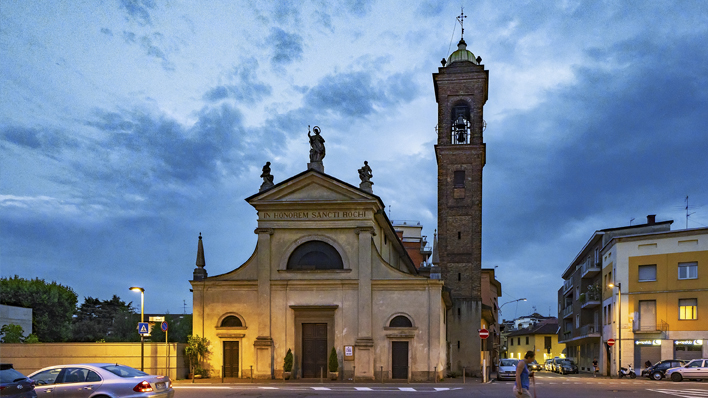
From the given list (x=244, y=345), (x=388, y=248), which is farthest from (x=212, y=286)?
(x=388, y=248)

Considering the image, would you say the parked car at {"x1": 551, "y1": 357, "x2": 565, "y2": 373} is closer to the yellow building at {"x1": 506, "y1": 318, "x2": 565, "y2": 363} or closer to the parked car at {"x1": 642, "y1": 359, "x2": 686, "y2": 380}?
the parked car at {"x1": 642, "y1": 359, "x2": 686, "y2": 380}

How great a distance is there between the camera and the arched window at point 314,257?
3591 centimetres

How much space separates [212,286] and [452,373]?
1692 cm

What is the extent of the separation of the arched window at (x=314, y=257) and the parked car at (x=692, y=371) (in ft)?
65.4

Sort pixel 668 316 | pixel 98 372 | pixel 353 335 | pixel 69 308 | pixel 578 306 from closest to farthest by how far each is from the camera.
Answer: pixel 98 372 < pixel 353 335 < pixel 668 316 < pixel 578 306 < pixel 69 308

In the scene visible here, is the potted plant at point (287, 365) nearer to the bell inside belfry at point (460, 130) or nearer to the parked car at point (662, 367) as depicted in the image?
the bell inside belfry at point (460, 130)

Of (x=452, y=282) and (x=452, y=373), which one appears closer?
(x=452, y=373)

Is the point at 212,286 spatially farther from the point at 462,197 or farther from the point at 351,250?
the point at 462,197

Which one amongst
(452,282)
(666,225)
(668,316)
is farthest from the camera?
(666,225)

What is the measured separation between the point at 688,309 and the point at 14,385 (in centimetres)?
3995

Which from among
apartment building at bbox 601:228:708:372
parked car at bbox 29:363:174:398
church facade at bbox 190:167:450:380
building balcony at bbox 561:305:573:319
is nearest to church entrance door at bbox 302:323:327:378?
church facade at bbox 190:167:450:380

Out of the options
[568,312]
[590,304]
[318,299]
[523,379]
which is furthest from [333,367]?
[568,312]

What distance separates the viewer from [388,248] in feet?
144

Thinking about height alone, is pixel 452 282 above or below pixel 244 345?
above
